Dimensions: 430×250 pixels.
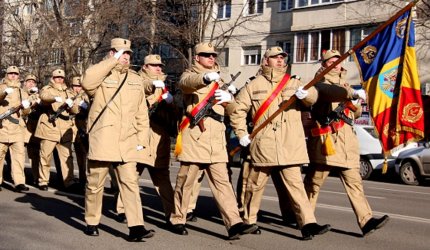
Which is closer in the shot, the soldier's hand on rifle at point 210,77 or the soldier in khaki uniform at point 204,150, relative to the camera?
the soldier's hand on rifle at point 210,77

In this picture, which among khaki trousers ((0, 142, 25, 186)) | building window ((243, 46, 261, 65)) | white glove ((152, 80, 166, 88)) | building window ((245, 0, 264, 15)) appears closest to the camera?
white glove ((152, 80, 166, 88))

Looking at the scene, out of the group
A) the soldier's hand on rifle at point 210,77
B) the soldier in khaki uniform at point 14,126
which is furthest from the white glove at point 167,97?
the soldier in khaki uniform at point 14,126

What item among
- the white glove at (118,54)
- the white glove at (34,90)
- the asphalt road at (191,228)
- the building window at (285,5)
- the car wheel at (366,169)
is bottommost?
the car wheel at (366,169)

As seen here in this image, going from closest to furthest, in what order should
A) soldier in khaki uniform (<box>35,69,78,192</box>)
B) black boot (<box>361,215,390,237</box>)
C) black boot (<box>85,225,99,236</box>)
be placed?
black boot (<box>361,215,390,237</box>), black boot (<box>85,225,99,236</box>), soldier in khaki uniform (<box>35,69,78,192</box>)

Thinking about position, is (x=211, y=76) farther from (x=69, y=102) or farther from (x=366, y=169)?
(x=366, y=169)

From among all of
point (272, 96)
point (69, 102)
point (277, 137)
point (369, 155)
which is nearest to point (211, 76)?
point (272, 96)

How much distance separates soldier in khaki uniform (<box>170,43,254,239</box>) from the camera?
7.44 m

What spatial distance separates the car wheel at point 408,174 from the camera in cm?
1759

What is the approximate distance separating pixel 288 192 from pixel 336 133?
1.02m

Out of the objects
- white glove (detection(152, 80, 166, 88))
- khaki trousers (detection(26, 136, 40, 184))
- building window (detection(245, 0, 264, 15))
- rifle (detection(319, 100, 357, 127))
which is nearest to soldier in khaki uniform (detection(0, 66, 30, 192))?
khaki trousers (detection(26, 136, 40, 184))

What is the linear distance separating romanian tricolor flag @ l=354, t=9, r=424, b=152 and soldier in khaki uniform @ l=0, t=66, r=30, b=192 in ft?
21.2

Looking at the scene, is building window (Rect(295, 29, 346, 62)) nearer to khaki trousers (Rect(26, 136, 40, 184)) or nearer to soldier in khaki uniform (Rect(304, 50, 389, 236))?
khaki trousers (Rect(26, 136, 40, 184))

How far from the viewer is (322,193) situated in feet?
44.1

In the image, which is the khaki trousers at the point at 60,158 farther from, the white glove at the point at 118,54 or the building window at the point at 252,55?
the building window at the point at 252,55
